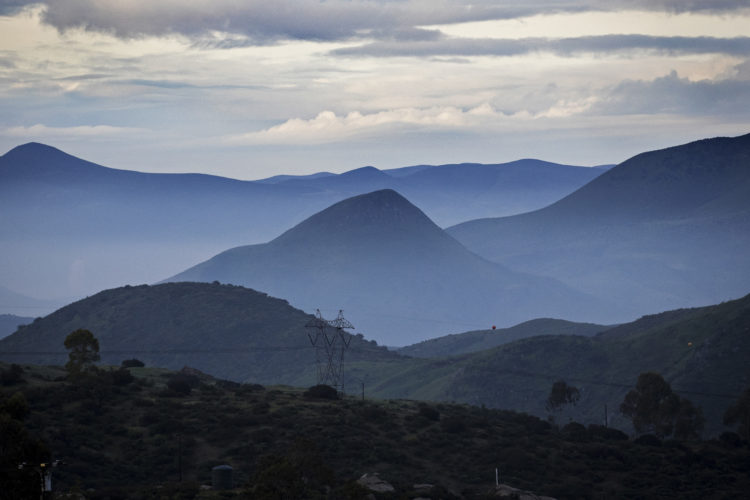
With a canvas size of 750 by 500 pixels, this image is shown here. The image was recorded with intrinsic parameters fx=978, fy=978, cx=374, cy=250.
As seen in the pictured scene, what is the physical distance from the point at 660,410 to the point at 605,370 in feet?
180

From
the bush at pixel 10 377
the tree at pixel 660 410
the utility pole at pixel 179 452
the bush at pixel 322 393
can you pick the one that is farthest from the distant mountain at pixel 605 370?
the bush at pixel 10 377

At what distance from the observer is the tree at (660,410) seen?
11969 centimetres

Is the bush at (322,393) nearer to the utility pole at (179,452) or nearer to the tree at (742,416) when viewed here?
the utility pole at (179,452)

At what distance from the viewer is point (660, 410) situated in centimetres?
12062

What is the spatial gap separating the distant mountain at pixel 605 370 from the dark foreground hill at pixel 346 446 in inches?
1957

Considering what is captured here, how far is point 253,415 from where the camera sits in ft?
309

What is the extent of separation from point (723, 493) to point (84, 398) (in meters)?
57.8

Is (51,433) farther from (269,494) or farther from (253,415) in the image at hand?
(269,494)

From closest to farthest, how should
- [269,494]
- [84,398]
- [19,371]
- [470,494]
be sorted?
[269,494] → [470,494] → [84,398] → [19,371]

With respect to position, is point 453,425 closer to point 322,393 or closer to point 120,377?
point 322,393

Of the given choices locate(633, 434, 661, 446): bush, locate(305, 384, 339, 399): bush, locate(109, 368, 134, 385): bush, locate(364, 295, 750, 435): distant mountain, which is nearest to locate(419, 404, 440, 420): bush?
locate(305, 384, 339, 399): bush

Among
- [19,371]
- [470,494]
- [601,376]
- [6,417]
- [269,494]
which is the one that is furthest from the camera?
[601,376]

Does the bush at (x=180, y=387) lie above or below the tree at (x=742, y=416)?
above

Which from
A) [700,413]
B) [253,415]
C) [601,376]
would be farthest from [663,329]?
A: [253,415]
